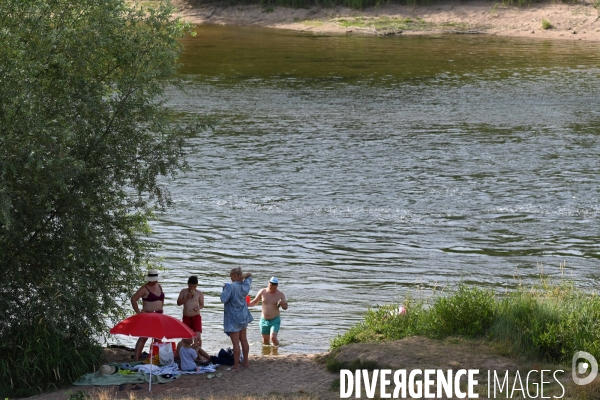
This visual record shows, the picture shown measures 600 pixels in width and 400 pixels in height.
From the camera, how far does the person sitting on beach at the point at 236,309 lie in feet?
46.0

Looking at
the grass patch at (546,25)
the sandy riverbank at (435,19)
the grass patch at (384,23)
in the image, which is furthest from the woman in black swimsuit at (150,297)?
the grass patch at (384,23)

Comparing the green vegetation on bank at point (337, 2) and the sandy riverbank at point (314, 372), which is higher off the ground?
the green vegetation on bank at point (337, 2)

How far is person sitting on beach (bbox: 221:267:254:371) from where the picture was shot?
46.0 feet

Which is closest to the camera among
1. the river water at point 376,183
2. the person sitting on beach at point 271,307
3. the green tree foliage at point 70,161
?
the green tree foliage at point 70,161

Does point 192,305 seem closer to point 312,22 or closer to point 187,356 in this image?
point 187,356

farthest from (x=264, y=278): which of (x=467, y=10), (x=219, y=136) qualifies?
(x=467, y=10)

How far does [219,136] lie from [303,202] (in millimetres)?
8589

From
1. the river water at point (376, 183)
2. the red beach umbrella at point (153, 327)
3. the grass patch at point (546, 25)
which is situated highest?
the grass patch at point (546, 25)

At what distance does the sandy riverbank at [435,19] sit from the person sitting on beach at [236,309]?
4759 centimetres

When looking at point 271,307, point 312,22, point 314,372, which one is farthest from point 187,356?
point 312,22

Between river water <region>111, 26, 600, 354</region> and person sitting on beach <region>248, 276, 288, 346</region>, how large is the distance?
29 centimetres

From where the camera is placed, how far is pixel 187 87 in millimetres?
42094

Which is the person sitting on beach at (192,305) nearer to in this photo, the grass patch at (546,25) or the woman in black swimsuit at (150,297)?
the woman in black swimsuit at (150,297)

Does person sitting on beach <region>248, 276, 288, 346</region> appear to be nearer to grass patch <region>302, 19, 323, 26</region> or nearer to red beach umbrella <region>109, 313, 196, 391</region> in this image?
red beach umbrella <region>109, 313, 196, 391</region>
